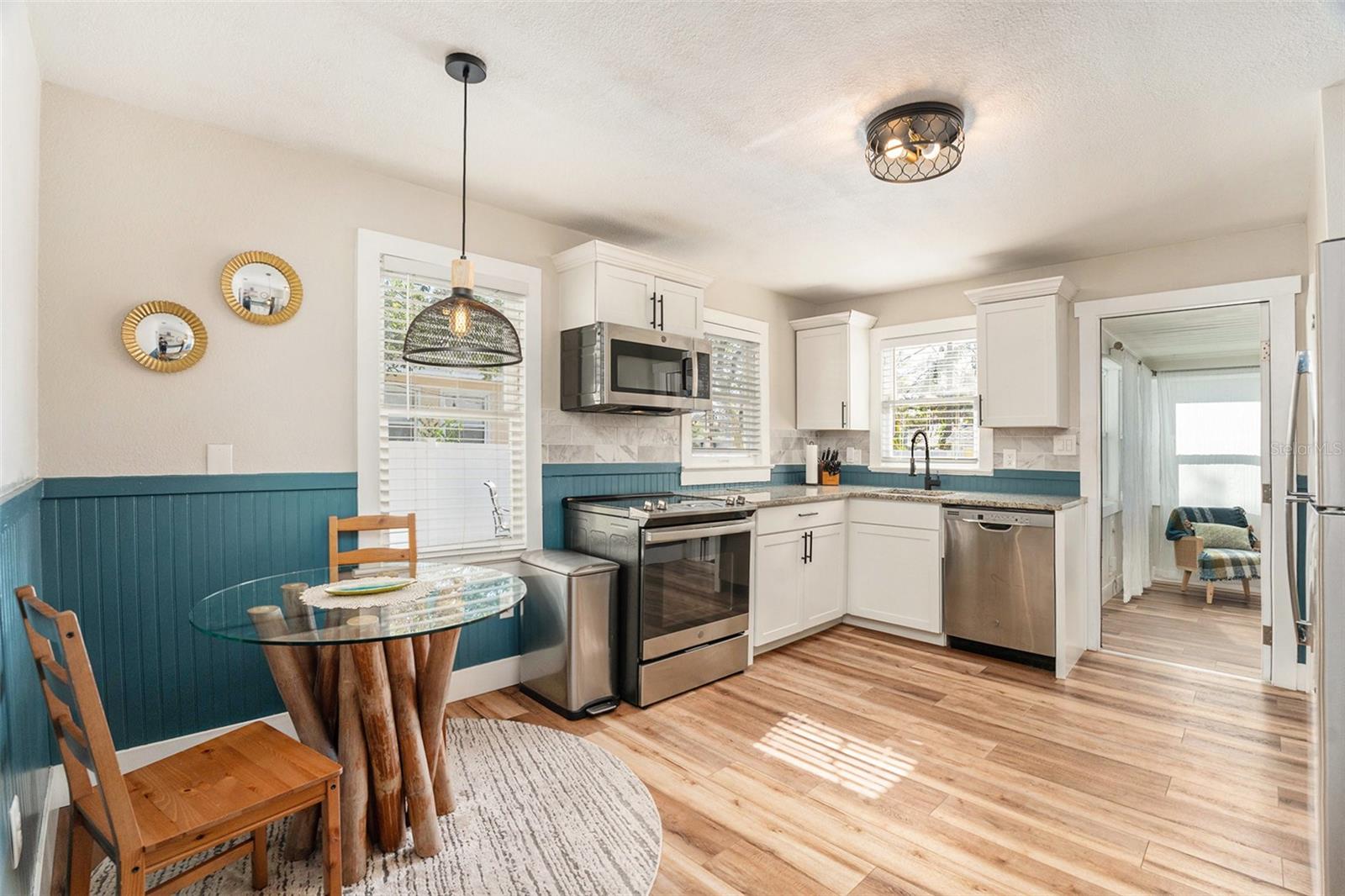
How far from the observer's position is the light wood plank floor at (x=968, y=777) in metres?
1.98

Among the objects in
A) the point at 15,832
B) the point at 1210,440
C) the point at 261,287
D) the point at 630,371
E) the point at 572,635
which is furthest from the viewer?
the point at 1210,440

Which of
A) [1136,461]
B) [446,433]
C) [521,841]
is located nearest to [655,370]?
[446,433]

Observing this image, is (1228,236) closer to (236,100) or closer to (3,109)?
(236,100)

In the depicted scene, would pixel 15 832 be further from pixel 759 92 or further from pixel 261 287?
pixel 759 92

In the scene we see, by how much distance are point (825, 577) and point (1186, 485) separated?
2214 mm

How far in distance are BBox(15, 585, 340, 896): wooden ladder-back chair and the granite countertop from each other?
2620 millimetres

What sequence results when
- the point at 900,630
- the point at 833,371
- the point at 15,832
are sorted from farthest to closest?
1. the point at 833,371
2. the point at 900,630
3. the point at 15,832

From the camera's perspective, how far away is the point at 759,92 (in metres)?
2.31

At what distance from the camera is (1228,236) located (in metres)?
3.70

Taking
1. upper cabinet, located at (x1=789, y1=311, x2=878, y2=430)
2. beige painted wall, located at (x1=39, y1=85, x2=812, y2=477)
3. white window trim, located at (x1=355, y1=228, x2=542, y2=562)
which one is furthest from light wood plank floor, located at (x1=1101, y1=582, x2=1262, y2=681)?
beige painted wall, located at (x1=39, y1=85, x2=812, y2=477)

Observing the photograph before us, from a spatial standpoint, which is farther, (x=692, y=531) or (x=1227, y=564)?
(x=1227, y=564)

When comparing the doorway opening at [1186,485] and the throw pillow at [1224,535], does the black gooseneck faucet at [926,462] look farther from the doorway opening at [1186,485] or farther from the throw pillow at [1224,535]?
the throw pillow at [1224,535]

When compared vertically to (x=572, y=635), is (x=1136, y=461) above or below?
above

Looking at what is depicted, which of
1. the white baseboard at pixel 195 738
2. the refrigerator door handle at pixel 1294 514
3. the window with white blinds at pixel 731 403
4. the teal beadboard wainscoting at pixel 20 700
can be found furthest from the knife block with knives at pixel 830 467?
the teal beadboard wainscoting at pixel 20 700
